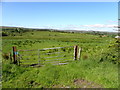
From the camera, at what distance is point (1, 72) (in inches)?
277

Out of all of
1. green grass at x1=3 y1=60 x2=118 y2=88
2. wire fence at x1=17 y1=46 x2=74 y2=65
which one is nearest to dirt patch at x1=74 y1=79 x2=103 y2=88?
green grass at x1=3 y1=60 x2=118 y2=88

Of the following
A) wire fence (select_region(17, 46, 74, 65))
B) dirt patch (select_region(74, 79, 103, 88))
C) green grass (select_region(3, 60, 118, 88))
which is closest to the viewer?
dirt patch (select_region(74, 79, 103, 88))

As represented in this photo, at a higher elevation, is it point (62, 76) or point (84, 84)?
point (62, 76)

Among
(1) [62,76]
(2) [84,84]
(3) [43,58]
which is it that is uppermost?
(1) [62,76]

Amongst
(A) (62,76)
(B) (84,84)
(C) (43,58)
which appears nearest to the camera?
Result: (B) (84,84)

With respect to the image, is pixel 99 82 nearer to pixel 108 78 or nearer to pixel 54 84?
pixel 108 78

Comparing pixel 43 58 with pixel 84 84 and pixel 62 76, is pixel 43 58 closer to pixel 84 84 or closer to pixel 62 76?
pixel 62 76

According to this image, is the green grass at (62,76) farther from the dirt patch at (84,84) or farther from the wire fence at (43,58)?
the wire fence at (43,58)

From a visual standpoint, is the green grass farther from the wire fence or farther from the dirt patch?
the wire fence

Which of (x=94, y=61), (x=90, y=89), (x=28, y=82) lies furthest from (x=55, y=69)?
(x=94, y=61)

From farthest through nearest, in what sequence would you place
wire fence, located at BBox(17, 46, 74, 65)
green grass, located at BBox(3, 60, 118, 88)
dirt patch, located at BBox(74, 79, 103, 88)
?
wire fence, located at BBox(17, 46, 74, 65) < green grass, located at BBox(3, 60, 118, 88) < dirt patch, located at BBox(74, 79, 103, 88)

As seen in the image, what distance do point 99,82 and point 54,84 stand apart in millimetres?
2764

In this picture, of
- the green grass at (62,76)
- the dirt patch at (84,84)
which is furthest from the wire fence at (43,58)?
the dirt patch at (84,84)

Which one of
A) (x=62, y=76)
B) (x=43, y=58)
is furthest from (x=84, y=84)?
(x=43, y=58)
